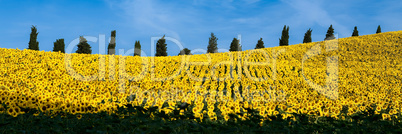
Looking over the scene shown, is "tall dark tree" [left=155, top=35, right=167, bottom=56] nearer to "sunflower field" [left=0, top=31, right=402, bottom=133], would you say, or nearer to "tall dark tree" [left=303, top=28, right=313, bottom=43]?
"sunflower field" [left=0, top=31, right=402, bottom=133]

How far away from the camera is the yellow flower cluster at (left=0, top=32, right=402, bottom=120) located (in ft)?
26.5

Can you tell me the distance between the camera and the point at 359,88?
16.5 meters

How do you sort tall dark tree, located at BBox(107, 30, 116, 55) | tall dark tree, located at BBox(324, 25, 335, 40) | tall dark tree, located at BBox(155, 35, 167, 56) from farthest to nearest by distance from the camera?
tall dark tree, located at BBox(324, 25, 335, 40) → tall dark tree, located at BBox(155, 35, 167, 56) → tall dark tree, located at BBox(107, 30, 116, 55)

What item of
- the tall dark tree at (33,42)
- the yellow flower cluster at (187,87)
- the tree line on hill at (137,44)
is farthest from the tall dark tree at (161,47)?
the yellow flower cluster at (187,87)

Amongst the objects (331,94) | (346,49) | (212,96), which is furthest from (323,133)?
(346,49)

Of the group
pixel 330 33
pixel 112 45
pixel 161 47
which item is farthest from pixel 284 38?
pixel 112 45

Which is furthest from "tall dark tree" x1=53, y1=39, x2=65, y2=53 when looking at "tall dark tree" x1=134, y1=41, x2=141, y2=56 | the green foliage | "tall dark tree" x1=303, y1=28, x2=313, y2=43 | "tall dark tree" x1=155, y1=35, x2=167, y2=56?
"tall dark tree" x1=303, y1=28, x2=313, y2=43

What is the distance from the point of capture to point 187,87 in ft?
43.5

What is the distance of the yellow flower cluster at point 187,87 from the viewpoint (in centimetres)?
809

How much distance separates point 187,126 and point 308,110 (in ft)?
14.2

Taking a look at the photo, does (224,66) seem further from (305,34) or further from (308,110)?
(305,34)

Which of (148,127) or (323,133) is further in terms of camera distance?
(323,133)

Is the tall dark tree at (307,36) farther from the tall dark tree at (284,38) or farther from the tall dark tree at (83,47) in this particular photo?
the tall dark tree at (83,47)

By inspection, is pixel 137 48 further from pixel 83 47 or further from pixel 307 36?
pixel 307 36
